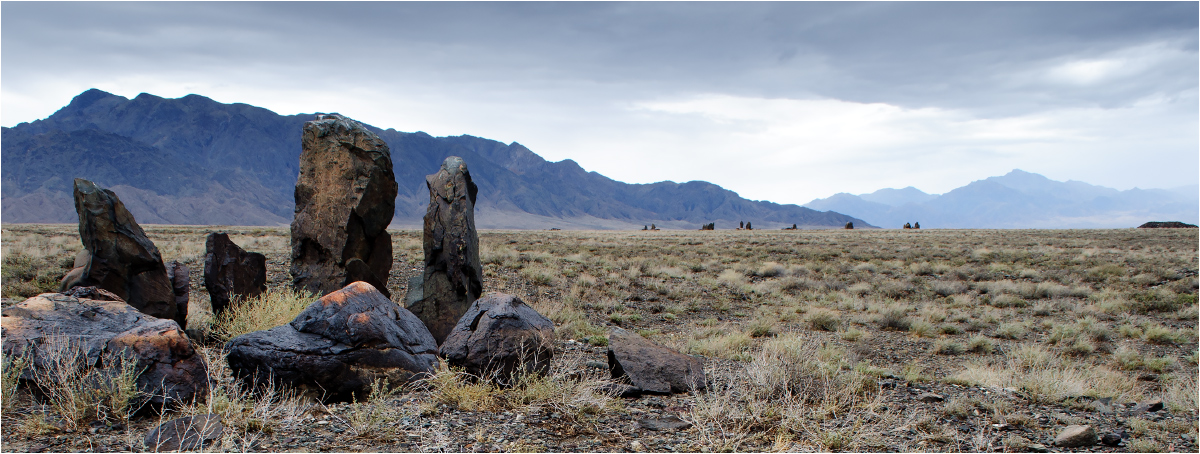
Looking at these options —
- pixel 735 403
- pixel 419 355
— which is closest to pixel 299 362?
pixel 419 355

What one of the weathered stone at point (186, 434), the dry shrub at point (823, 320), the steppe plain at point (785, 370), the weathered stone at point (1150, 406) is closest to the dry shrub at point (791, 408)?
Result: the steppe plain at point (785, 370)

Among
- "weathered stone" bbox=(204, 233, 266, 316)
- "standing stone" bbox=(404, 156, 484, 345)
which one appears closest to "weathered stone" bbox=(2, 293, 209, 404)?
"weathered stone" bbox=(204, 233, 266, 316)

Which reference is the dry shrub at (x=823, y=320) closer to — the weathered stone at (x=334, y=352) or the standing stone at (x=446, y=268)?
the standing stone at (x=446, y=268)

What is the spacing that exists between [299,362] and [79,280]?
16.7ft

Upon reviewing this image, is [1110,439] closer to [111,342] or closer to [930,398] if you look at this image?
[930,398]

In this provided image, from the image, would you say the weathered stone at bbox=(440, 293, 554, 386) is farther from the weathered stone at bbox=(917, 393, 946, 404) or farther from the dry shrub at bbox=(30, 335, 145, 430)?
the weathered stone at bbox=(917, 393, 946, 404)

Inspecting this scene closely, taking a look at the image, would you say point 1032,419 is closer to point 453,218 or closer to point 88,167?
point 453,218

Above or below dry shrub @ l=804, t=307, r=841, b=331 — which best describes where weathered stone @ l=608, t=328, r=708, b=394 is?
above

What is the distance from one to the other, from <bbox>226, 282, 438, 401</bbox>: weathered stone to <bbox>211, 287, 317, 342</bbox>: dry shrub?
7.11 feet

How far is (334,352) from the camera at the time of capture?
5566mm

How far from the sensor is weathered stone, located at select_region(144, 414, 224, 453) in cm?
432

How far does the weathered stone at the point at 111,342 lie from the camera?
5043mm

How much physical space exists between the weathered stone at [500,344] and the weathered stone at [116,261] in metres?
4.85

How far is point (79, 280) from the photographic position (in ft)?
27.3
